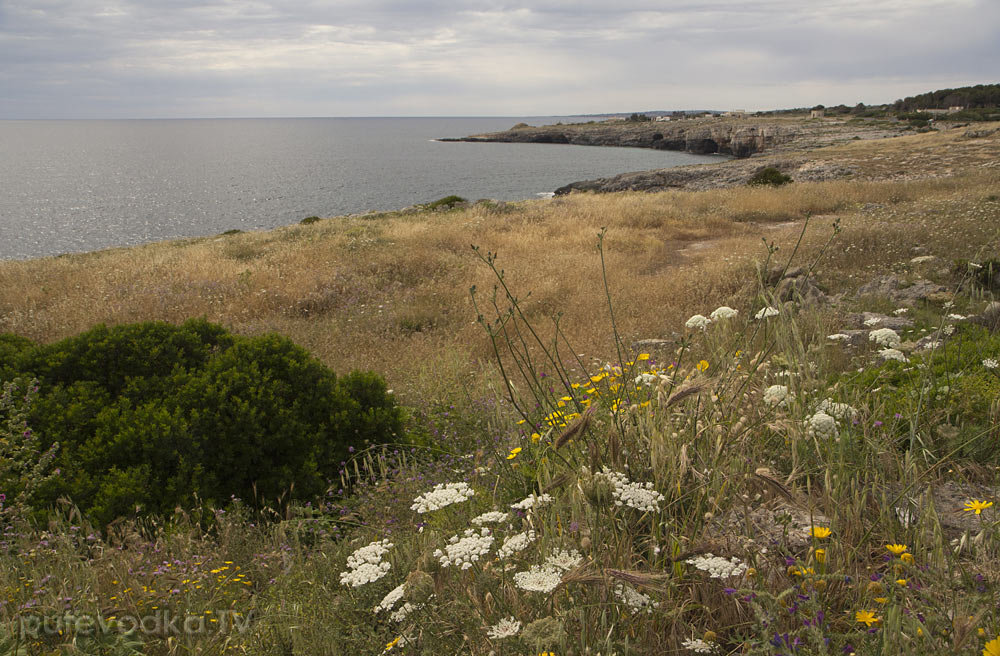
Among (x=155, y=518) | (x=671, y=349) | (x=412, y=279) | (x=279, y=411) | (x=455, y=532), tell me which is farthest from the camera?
(x=412, y=279)

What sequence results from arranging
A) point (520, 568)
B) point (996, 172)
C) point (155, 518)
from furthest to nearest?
point (996, 172) < point (155, 518) < point (520, 568)

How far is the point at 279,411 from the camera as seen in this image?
15.5 ft

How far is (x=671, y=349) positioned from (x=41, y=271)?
54.1 ft

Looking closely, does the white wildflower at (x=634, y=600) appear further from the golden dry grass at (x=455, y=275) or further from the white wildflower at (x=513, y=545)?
the golden dry grass at (x=455, y=275)

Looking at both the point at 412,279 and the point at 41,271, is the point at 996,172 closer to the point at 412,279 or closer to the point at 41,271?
the point at 412,279

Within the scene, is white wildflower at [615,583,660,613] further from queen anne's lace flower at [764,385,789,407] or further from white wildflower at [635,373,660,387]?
white wildflower at [635,373,660,387]

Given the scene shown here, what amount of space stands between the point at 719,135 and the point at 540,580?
Answer: 109232 mm

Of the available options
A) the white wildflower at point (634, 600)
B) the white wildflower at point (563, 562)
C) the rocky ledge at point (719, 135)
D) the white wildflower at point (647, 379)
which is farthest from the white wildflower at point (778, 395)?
the rocky ledge at point (719, 135)

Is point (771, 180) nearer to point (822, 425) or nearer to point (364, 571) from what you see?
point (822, 425)

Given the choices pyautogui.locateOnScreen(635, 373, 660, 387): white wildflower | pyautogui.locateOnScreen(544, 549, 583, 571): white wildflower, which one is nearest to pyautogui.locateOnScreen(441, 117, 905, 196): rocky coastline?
pyautogui.locateOnScreen(635, 373, 660, 387): white wildflower

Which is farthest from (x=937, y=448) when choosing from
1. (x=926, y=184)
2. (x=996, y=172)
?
(x=996, y=172)

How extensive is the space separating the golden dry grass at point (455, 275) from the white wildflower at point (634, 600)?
4392 mm

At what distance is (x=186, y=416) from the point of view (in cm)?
447

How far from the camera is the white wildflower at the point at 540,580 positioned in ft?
5.20
